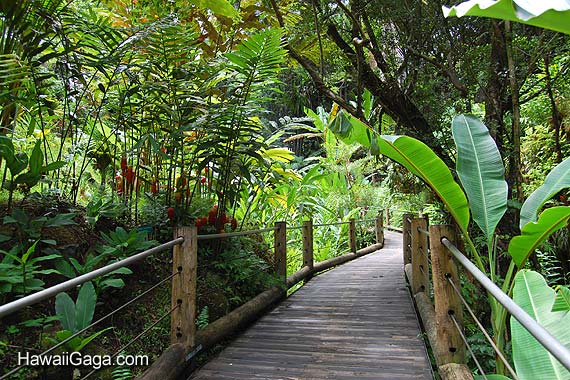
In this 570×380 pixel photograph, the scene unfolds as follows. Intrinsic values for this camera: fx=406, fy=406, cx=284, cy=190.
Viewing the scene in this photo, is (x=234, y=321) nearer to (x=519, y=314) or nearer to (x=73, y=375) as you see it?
(x=73, y=375)

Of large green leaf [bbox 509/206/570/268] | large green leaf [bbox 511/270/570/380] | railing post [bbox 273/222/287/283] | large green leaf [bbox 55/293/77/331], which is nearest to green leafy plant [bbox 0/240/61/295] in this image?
large green leaf [bbox 55/293/77/331]

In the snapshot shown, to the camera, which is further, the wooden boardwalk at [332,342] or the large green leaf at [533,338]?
the wooden boardwalk at [332,342]

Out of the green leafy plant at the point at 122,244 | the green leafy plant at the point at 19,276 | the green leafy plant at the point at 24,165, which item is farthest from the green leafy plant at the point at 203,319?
the green leafy plant at the point at 24,165

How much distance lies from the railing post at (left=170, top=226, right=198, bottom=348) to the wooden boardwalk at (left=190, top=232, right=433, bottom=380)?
0.25 meters

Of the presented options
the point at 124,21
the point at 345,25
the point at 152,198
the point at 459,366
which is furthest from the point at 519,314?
the point at 124,21

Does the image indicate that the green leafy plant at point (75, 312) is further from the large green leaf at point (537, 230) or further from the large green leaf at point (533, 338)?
the large green leaf at point (537, 230)

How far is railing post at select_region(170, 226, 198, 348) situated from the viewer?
2.35 meters

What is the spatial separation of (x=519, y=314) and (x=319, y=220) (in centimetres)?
799

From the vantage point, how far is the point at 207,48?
442cm

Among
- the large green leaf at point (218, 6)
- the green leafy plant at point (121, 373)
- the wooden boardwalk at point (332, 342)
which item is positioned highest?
the large green leaf at point (218, 6)

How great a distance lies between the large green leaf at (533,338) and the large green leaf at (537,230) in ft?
1.10

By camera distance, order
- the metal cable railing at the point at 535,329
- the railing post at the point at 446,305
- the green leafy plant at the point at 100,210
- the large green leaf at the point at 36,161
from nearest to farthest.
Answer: the metal cable railing at the point at 535,329, the railing post at the point at 446,305, the large green leaf at the point at 36,161, the green leafy plant at the point at 100,210

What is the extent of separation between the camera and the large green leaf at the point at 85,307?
193 cm

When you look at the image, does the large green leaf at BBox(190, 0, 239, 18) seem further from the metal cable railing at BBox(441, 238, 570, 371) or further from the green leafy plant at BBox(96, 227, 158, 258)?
the metal cable railing at BBox(441, 238, 570, 371)
